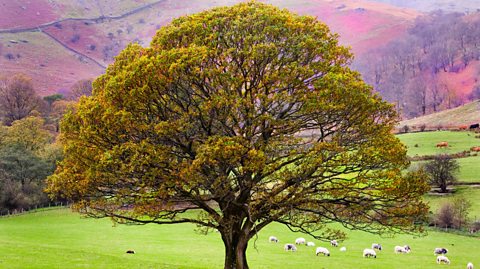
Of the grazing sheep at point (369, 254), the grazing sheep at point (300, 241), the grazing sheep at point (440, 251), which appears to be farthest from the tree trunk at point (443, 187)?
the grazing sheep at point (369, 254)

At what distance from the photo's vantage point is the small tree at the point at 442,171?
63938mm

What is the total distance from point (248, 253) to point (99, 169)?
2792 cm

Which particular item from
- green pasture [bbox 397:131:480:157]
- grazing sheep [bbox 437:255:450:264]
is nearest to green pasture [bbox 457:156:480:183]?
green pasture [bbox 397:131:480:157]

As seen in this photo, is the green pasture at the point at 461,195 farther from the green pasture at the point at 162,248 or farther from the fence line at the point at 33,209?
the fence line at the point at 33,209

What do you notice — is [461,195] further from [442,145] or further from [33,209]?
[33,209]

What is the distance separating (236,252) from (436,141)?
73662mm

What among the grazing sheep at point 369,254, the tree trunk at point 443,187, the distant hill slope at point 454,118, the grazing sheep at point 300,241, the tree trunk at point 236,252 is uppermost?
the distant hill slope at point 454,118

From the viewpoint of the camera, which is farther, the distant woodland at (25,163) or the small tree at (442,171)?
the distant woodland at (25,163)

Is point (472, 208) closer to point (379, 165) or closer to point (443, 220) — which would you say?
point (443, 220)

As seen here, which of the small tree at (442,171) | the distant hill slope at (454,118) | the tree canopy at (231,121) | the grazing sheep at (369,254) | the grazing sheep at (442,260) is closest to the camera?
the tree canopy at (231,121)

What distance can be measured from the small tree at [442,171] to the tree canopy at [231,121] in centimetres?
4967

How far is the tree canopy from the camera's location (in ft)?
53.0

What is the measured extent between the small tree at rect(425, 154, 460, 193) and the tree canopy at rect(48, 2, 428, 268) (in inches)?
1956

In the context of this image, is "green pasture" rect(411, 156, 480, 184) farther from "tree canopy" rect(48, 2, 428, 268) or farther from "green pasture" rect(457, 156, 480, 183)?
"tree canopy" rect(48, 2, 428, 268)
